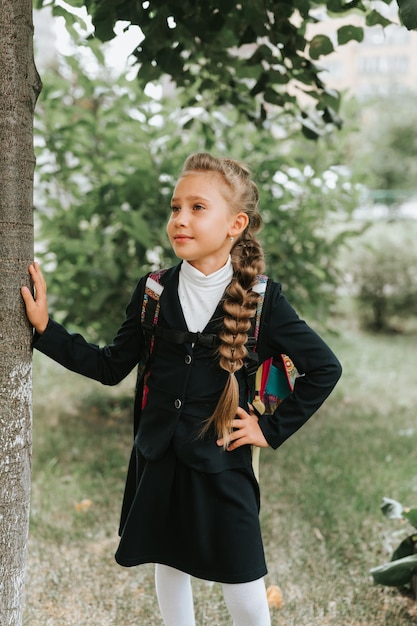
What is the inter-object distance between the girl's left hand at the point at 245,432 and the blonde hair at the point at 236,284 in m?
0.02

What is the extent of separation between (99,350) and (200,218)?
52cm

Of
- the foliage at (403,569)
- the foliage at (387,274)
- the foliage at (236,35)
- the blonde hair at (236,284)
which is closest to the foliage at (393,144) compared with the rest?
the foliage at (387,274)

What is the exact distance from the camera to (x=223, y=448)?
196cm

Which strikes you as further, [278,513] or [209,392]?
[278,513]

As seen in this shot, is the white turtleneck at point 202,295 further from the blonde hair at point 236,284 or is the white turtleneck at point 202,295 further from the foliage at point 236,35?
the foliage at point 236,35

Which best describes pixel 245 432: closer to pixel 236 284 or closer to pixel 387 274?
pixel 236 284

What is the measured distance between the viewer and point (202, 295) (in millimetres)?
2021

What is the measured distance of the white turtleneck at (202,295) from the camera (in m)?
2.01

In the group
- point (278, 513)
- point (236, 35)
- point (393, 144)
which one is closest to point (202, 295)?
point (236, 35)

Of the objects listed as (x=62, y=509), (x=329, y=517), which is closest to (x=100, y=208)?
(x=62, y=509)

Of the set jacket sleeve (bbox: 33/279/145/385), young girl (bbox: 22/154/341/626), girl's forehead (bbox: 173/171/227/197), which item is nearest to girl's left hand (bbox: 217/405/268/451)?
young girl (bbox: 22/154/341/626)

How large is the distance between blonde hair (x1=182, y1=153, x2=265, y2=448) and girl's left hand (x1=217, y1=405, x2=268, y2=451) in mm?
21

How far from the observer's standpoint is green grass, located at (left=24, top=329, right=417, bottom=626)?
270 centimetres

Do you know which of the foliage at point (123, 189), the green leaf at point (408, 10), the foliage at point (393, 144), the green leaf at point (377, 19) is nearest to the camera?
the green leaf at point (408, 10)
